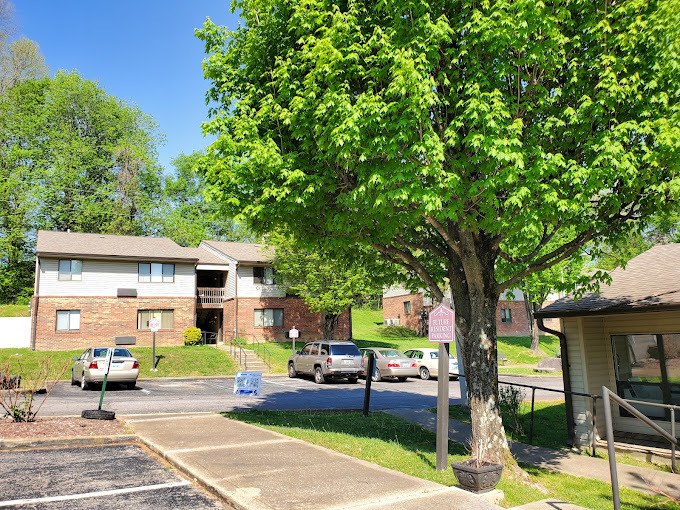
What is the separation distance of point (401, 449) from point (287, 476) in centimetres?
307

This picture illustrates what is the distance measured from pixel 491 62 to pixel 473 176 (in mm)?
1805

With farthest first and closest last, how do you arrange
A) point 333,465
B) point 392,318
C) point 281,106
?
point 392,318 → point 281,106 → point 333,465

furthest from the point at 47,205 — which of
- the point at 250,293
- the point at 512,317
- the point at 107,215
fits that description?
the point at 512,317

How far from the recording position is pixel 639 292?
11219mm

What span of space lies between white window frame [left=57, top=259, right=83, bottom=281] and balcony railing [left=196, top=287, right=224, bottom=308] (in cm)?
827

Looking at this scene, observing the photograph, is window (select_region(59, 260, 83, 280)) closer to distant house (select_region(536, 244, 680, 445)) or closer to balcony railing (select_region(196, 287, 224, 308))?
balcony railing (select_region(196, 287, 224, 308))

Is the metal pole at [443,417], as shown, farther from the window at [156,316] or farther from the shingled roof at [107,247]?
the shingled roof at [107,247]

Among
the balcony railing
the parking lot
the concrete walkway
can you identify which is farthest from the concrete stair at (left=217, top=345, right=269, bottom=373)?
the parking lot

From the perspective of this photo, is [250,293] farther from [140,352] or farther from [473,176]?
[473,176]

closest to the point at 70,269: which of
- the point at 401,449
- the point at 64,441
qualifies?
the point at 64,441

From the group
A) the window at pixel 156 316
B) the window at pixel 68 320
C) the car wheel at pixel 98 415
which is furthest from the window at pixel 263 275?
the car wheel at pixel 98 415

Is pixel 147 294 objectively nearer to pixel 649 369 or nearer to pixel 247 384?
pixel 247 384

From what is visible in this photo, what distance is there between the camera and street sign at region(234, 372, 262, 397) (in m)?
14.3

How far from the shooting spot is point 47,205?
156ft
